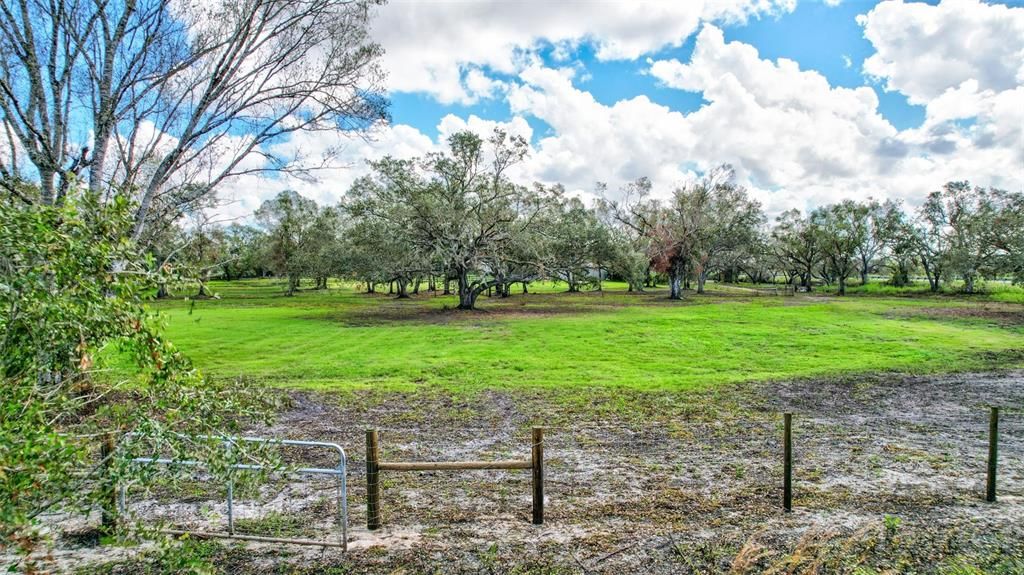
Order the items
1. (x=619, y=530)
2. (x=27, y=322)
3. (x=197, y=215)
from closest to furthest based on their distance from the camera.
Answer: (x=27, y=322) → (x=619, y=530) → (x=197, y=215)

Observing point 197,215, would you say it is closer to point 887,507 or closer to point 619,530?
point 619,530

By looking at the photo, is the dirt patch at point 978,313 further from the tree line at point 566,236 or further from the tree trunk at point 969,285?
the tree trunk at point 969,285

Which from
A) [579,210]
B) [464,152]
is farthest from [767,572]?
[579,210]

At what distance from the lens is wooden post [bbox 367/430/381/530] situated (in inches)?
209

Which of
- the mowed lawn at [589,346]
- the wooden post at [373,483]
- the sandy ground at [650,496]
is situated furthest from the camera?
the mowed lawn at [589,346]

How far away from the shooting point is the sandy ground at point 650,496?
4.95m

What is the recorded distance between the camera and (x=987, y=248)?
3938 cm

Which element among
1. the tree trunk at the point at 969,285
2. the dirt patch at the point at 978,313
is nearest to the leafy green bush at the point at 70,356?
the dirt patch at the point at 978,313

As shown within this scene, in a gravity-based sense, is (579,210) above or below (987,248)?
above

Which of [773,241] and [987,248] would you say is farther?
[773,241]

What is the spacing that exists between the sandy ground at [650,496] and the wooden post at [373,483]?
0.46 feet

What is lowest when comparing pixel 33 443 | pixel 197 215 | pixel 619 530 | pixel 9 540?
pixel 619 530

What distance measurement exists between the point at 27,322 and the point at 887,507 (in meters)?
7.78

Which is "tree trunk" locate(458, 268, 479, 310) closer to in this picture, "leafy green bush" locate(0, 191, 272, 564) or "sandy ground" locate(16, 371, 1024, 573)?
"sandy ground" locate(16, 371, 1024, 573)
